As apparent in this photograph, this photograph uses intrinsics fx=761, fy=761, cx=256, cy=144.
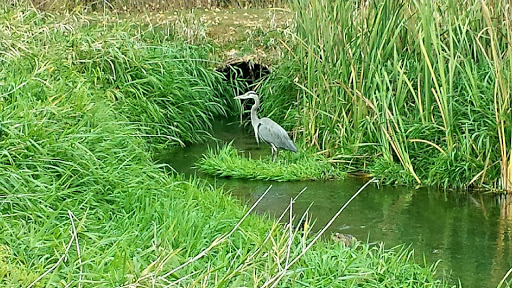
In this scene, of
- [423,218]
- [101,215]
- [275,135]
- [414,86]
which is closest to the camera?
[101,215]

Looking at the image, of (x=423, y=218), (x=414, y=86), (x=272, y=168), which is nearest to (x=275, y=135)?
(x=272, y=168)

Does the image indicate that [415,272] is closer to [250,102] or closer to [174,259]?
[174,259]

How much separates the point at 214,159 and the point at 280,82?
176 cm

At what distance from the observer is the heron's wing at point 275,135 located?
22.9ft

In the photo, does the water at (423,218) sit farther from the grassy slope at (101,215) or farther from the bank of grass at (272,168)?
the grassy slope at (101,215)

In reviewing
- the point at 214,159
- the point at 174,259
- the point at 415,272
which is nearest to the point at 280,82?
the point at 214,159

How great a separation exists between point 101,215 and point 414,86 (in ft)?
11.2

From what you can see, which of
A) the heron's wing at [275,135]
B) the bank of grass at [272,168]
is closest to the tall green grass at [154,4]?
the heron's wing at [275,135]

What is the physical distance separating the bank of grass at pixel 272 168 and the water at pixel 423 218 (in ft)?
0.28

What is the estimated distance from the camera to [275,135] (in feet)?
23.1

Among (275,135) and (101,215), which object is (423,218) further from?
(101,215)

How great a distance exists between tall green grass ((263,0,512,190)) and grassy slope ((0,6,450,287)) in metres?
A: 1.81

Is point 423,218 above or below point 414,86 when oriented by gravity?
below

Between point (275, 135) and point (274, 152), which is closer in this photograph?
point (275, 135)
